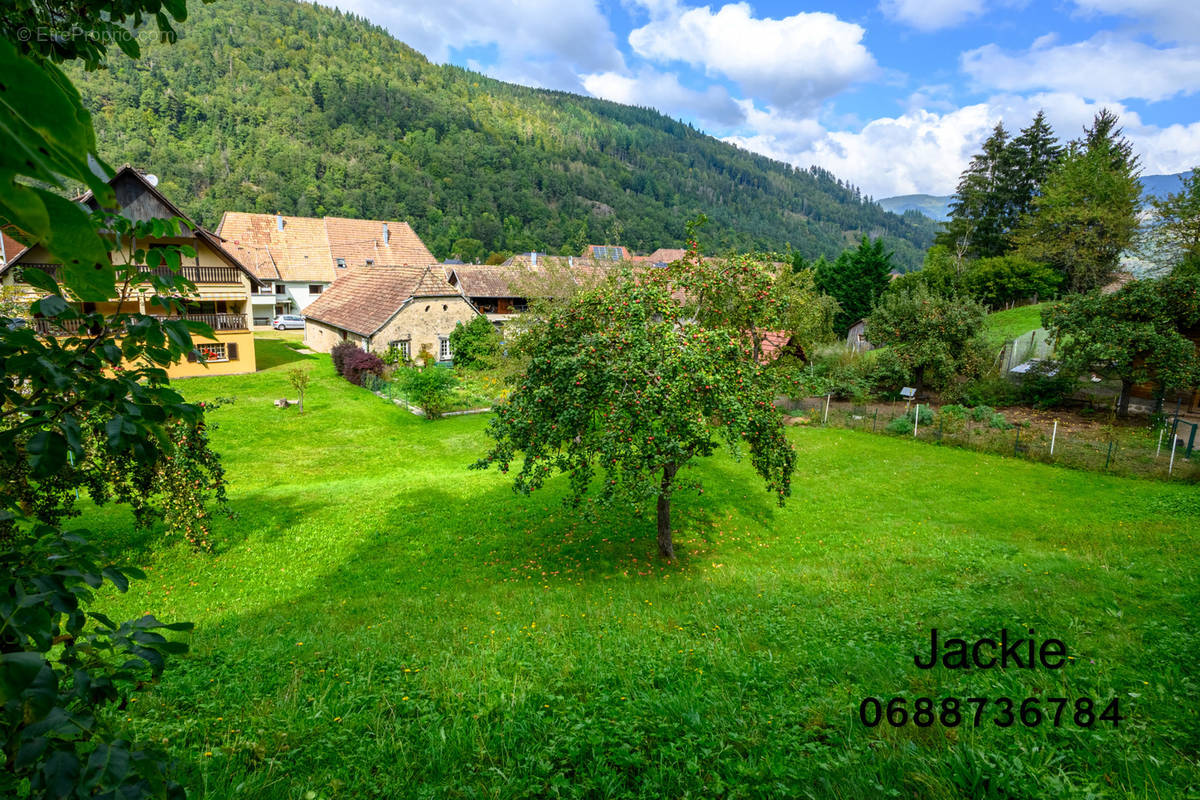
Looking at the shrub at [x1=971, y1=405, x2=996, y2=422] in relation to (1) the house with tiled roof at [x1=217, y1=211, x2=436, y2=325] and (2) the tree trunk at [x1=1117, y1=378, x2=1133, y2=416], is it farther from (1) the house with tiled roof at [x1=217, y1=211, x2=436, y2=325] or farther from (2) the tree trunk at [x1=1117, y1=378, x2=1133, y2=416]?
(1) the house with tiled roof at [x1=217, y1=211, x2=436, y2=325]

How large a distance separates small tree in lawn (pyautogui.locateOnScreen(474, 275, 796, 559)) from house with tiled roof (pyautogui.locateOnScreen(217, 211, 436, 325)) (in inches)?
1783

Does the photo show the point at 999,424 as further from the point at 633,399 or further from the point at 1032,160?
the point at 1032,160

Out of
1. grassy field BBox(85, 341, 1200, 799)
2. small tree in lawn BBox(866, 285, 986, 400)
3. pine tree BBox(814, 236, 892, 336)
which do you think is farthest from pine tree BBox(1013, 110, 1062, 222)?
grassy field BBox(85, 341, 1200, 799)

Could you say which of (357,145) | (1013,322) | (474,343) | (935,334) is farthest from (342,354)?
(357,145)

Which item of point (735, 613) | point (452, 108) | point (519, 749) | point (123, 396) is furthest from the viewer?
point (452, 108)

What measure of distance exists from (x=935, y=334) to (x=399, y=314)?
2754cm

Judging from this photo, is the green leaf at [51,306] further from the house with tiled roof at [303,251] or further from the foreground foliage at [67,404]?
the house with tiled roof at [303,251]

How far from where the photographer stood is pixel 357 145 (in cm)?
11912

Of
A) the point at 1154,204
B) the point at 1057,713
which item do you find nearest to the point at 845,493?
the point at 1057,713

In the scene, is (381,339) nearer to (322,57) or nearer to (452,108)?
(452,108)

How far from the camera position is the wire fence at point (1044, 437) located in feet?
56.8

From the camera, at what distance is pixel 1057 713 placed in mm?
4410

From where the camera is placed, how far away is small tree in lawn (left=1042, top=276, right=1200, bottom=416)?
20.2 meters

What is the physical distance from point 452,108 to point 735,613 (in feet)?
561
